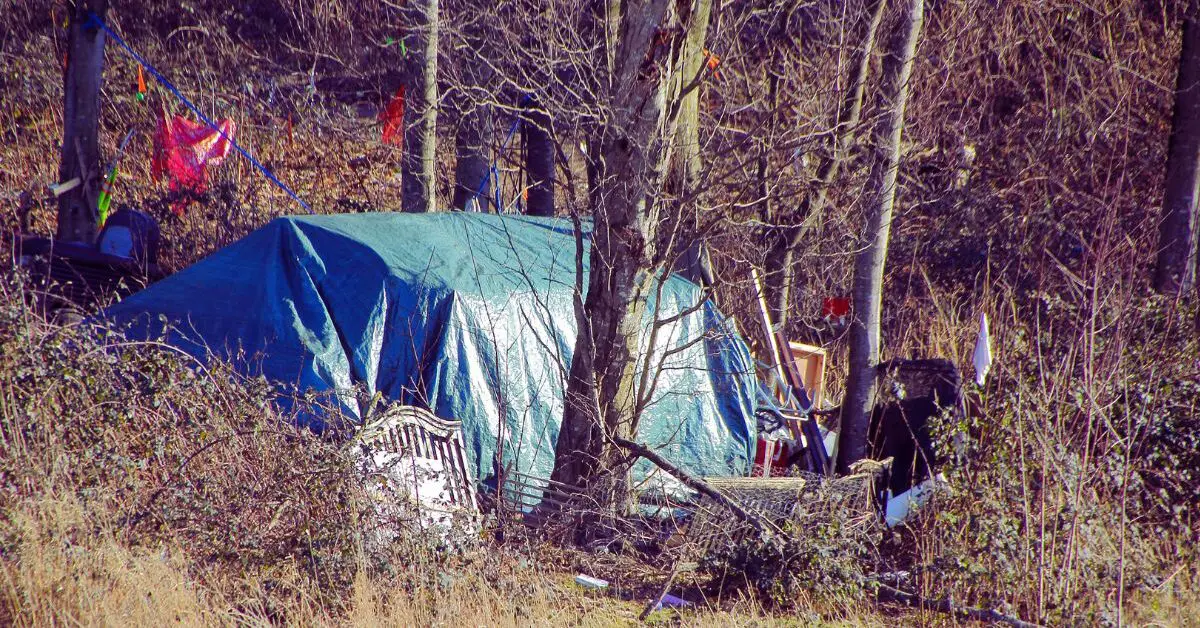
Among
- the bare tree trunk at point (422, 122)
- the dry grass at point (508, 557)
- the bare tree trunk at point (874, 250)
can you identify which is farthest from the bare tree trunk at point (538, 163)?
the bare tree trunk at point (874, 250)

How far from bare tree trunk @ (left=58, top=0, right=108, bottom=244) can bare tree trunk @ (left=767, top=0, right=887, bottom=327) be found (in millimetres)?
6564

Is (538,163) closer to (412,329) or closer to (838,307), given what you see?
(838,307)

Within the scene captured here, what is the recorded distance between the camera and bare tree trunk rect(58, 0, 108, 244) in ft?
31.5

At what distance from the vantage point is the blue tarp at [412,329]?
6.04 meters

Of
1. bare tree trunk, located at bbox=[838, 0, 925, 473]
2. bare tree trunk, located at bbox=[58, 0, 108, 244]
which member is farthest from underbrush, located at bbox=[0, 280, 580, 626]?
bare tree trunk, located at bbox=[58, 0, 108, 244]

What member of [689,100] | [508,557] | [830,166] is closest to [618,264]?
[689,100]

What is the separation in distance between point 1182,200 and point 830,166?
11.9 feet

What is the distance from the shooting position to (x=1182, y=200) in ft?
30.0

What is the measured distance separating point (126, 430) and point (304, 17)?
11094 millimetres

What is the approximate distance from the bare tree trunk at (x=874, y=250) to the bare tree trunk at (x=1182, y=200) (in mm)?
3879

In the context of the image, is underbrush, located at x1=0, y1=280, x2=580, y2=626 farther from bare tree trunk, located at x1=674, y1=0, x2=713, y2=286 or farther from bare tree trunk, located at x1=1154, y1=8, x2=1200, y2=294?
bare tree trunk, located at x1=1154, y1=8, x2=1200, y2=294

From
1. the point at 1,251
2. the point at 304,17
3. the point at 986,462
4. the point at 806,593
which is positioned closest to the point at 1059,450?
the point at 986,462

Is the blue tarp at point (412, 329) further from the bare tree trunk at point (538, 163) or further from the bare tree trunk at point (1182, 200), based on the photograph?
the bare tree trunk at point (1182, 200)

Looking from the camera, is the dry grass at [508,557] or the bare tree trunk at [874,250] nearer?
the dry grass at [508,557]
